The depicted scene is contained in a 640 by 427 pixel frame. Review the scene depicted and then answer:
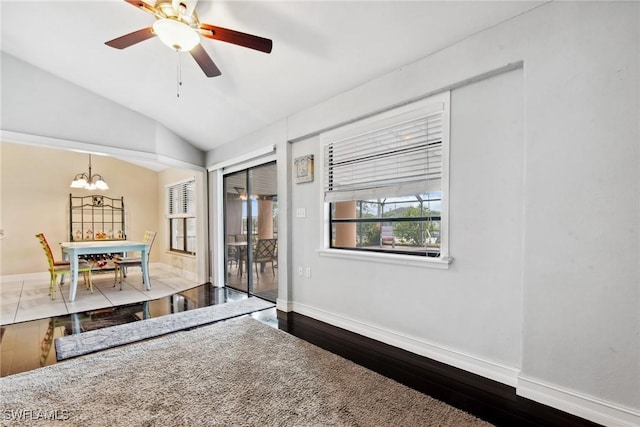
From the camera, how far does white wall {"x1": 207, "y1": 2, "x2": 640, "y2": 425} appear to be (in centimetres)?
163

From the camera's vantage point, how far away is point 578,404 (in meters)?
1.75

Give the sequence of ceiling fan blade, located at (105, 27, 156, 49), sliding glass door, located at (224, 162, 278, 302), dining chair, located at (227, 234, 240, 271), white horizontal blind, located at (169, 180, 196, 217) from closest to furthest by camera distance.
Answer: ceiling fan blade, located at (105, 27, 156, 49) < sliding glass door, located at (224, 162, 278, 302) < dining chair, located at (227, 234, 240, 271) < white horizontal blind, located at (169, 180, 196, 217)

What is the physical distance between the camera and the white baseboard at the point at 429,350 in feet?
6.91

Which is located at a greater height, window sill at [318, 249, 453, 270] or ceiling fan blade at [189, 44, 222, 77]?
ceiling fan blade at [189, 44, 222, 77]

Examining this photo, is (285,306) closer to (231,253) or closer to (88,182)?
(231,253)

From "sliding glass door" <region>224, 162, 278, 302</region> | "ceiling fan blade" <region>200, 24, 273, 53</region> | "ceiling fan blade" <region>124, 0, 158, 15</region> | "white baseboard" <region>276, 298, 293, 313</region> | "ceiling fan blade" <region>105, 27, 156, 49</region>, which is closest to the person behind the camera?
"ceiling fan blade" <region>124, 0, 158, 15</region>

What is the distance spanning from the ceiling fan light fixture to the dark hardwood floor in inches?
106

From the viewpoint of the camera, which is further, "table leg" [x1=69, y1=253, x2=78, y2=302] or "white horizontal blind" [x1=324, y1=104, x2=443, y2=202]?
"table leg" [x1=69, y1=253, x2=78, y2=302]

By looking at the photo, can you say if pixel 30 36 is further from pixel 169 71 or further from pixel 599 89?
pixel 599 89

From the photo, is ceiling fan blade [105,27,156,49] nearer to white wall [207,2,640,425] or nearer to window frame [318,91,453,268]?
window frame [318,91,453,268]

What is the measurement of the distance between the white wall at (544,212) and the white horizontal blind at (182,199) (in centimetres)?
522

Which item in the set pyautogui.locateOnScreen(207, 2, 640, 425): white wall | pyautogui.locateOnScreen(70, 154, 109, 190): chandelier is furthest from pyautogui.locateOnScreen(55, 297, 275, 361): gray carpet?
pyautogui.locateOnScreen(70, 154, 109, 190): chandelier

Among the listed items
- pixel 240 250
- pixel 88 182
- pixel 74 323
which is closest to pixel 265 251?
pixel 240 250

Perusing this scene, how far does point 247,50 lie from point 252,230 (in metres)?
2.78
